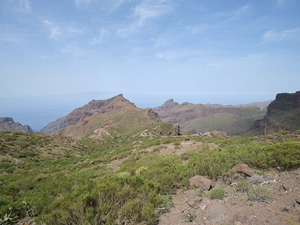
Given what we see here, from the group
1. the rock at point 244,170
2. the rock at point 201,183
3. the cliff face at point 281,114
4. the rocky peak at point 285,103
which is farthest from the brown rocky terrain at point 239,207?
the rocky peak at point 285,103

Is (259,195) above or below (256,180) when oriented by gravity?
above

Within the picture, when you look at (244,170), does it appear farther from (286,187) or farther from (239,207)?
(239,207)

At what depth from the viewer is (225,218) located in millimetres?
5758

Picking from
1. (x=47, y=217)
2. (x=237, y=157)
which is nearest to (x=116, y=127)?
(x=237, y=157)

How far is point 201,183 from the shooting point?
8.57m

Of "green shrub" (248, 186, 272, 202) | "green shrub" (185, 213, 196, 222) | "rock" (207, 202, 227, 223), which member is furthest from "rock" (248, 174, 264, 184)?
"green shrub" (185, 213, 196, 222)

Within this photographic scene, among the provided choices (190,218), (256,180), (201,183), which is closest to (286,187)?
(256,180)

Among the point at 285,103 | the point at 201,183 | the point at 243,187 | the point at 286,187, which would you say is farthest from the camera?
the point at 285,103

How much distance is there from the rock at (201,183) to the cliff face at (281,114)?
122659 millimetres

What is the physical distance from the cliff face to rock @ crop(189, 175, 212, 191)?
12266 centimetres

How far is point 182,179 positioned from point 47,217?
21.4 feet

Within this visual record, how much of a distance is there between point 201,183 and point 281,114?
158901 mm

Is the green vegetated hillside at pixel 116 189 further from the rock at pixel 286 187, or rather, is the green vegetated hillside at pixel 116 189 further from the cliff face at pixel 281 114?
the cliff face at pixel 281 114

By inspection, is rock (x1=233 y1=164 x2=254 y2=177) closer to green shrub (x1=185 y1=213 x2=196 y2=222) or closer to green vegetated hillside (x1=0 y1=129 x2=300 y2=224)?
green vegetated hillside (x1=0 y1=129 x2=300 y2=224)
